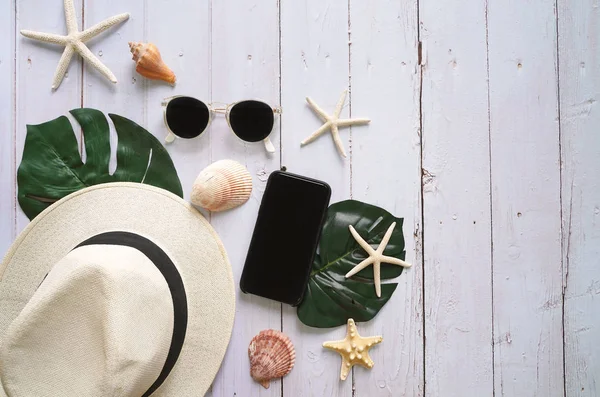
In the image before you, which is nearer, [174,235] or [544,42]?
[174,235]

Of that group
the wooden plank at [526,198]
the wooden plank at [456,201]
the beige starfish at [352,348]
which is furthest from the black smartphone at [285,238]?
the wooden plank at [526,198]

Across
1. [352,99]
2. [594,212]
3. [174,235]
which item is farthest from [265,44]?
[594,212]

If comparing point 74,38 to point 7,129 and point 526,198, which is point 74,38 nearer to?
point 7,129

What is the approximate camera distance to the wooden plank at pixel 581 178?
37.9 inches

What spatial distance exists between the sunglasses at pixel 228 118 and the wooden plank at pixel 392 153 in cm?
20

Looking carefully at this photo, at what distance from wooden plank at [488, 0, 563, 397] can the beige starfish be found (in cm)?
30

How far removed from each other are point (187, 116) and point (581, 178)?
0.88 m

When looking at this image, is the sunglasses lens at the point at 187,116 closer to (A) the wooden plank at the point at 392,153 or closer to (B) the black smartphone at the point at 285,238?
(B) the black smartphone at the point at 285,238

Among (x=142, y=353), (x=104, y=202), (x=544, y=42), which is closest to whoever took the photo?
(x=142, y=353)

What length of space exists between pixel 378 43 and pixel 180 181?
1.72 feet

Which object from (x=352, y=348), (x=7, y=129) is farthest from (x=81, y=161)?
(x=352, y=348)

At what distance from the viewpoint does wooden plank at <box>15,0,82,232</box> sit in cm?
91

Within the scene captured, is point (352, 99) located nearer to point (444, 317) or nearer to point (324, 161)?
point (324, 161)

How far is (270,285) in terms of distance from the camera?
90 cm
